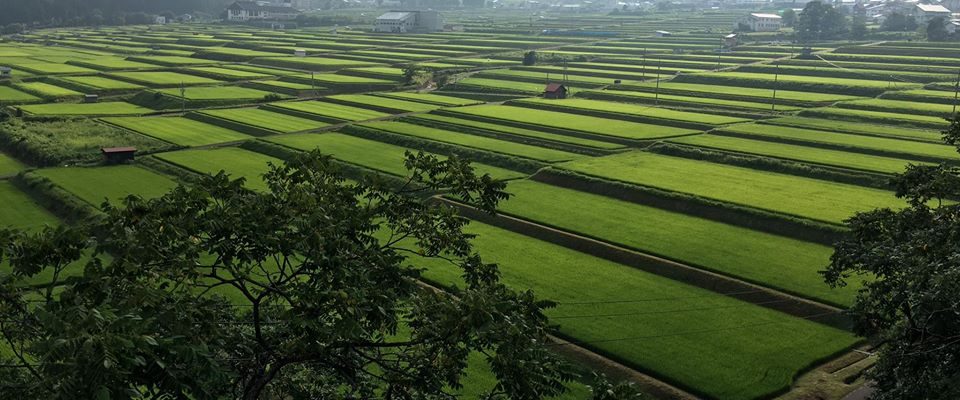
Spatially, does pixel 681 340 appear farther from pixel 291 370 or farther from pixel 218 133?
pixel 218 133

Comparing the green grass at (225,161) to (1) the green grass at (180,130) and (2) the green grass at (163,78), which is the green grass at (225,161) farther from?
(2) the green grass at (163,78)

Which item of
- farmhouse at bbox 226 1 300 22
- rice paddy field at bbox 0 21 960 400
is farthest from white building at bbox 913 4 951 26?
farmhouse at bbox 226 1 300 22

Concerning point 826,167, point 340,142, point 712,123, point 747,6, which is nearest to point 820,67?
point 712,123

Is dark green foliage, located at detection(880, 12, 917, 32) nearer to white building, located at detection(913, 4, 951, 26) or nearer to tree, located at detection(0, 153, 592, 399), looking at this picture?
white building, located at detection(913, 4, 951, 26)

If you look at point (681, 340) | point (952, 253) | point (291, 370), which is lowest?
point (681, 340)

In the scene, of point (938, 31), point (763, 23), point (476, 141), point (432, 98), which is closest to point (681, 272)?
point (476, 141)

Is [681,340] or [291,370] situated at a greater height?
[291,370]

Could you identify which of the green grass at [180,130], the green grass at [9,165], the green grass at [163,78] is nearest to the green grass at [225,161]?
the green grass at [180,130]
